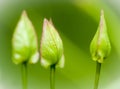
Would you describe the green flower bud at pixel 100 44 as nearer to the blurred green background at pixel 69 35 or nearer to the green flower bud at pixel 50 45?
the green flower bud at pixel 50 45

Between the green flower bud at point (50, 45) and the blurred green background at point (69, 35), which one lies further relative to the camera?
the blurred green background at point (69, 35)

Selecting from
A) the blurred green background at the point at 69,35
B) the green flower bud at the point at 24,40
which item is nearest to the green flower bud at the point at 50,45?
the green flower bud at the point at 24,40

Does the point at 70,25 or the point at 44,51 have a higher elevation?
the point at 70,25

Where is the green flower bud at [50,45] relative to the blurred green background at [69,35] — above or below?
below

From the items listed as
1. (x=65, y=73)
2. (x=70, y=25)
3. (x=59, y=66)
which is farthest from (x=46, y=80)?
(x=59, y=66)

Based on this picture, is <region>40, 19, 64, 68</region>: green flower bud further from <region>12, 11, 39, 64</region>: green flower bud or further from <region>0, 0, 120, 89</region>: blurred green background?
<region>0, 0, 120, 89</region>: blurred green background

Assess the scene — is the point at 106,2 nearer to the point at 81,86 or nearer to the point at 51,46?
the point at 81,86

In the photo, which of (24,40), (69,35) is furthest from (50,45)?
(69,35)
